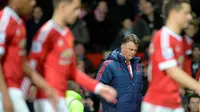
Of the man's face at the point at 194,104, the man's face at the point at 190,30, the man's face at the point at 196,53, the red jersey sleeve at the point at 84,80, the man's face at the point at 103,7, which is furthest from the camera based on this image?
the man's face at the point at 103,7

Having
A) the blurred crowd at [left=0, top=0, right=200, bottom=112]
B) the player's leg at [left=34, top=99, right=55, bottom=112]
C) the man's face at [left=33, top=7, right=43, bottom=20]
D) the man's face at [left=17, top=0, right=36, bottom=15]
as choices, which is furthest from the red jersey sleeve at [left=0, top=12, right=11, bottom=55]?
the man's face at [left=33, top=7, right=43, bottom=20]

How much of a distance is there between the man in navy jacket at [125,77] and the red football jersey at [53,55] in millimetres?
2992

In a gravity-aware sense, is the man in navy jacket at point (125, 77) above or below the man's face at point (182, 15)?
above

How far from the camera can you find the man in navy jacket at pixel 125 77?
31.6ft

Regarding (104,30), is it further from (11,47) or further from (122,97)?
(11,47)

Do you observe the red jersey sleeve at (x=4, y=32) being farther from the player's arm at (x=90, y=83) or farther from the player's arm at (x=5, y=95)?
the player's arm at (x=90, y=83)

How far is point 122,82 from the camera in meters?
9.64

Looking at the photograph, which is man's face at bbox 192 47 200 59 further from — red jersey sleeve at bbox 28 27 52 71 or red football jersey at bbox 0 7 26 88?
red football jersey at bbox 0 7 26 88

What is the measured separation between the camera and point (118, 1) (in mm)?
14547

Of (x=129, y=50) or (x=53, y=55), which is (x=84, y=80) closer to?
(x=53, y=55)

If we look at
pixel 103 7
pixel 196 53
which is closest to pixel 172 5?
pixel 196 53

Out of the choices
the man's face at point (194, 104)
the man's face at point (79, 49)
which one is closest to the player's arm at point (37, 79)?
the man's face at point (194, 104)

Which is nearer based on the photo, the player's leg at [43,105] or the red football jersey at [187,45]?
the player's leg at [43,105]

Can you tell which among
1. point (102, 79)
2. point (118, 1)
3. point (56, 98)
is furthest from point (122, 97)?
point (118, 1)
